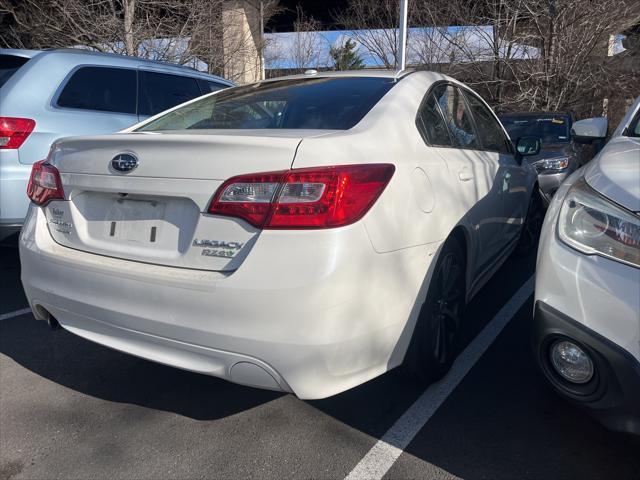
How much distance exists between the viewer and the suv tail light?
207cm

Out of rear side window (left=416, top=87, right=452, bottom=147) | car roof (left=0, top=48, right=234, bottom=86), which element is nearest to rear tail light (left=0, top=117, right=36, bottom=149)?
car roof (left=0, top=48, right=234, bottom=86)

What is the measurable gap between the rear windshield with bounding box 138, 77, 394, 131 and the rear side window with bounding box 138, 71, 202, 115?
7.03ft

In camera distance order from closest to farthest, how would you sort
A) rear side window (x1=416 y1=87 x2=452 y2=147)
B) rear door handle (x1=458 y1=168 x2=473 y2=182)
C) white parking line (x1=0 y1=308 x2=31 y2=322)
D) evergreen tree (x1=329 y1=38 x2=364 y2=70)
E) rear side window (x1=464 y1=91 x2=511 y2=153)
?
rear side window (x1=416 y1=87 x2=452 y2=147), rear door handle (x1=458 y1=168 x2=473 y2=182), rear side window (x1=464 y1=91 x2=511 y2=153), white parking line (x1=0 y1=308 x2=31 y2=322), evergreen tree (x1=329 y1=38 x2=364 y2=70)

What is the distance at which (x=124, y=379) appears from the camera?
3215mm

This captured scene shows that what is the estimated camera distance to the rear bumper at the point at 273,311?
2.05 metres

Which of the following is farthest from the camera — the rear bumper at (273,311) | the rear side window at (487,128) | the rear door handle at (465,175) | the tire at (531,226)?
the tire at (531,226)

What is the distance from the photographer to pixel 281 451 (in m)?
2.53

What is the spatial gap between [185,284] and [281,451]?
36.0 inches

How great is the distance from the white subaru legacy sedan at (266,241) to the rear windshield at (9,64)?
217cm

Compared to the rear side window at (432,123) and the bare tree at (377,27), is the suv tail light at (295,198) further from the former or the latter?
the bare tree at (377,27)

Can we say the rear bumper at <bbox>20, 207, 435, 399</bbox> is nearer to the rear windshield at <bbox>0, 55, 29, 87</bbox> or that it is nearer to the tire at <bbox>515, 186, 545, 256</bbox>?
the rear windshield at <bbox>0, 55, 29, 87</bbox>

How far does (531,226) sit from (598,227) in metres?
3.62

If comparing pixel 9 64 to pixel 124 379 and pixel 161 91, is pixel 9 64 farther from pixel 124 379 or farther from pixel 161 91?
pixel 124 379

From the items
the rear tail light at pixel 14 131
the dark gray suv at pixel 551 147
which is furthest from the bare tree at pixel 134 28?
the rear tail light at pixel 14 131
